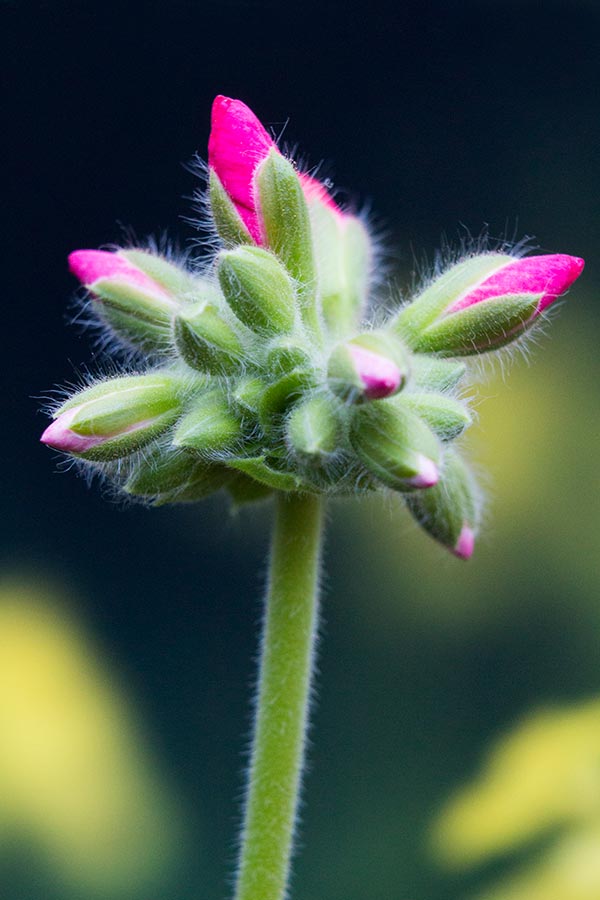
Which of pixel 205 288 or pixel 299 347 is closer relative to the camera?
pixel 299 347

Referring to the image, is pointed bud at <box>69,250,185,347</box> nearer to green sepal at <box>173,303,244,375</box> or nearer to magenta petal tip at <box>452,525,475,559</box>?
green sepal at <box>173,303,244,375</box>

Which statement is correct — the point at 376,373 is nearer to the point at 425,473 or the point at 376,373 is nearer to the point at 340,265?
the point at 425,473

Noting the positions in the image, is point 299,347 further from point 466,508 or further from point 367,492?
point 466,508

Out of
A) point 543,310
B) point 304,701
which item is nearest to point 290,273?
point 543,310

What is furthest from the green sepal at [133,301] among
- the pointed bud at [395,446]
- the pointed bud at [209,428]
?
the pointed bud at [395,446]

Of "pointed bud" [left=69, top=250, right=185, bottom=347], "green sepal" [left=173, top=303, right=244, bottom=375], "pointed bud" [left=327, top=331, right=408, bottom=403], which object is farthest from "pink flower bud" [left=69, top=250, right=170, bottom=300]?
"pointed bud" [left=327, top=331, right=408, bottom=403]

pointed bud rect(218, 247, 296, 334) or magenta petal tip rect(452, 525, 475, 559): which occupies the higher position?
pointed bud rect(218, 247, 296, 334)
